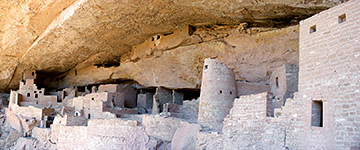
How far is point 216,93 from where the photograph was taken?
1144cm

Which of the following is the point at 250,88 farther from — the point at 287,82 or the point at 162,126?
the point at 162,126

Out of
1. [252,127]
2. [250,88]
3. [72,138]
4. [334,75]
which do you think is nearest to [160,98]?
[72,138]

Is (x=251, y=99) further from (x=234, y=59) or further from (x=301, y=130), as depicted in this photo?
(x=234, y=59)

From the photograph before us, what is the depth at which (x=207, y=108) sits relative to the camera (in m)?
11.4

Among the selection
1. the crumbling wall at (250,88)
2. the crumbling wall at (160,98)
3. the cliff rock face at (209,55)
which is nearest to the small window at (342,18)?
the crumbling wall at (250,88)

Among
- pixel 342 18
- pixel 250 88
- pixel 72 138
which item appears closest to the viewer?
pixel 342 18

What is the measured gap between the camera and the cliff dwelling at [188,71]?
6.55 metres

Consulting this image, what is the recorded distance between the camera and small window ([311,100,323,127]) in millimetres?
6645

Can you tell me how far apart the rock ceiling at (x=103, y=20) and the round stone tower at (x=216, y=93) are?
2491 millimetres

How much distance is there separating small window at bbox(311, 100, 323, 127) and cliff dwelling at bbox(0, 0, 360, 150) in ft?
0.07

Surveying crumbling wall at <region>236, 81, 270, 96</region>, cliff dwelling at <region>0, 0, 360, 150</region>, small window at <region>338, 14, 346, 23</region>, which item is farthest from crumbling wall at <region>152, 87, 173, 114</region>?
small window at <region>338, 14, 346, 23</region>

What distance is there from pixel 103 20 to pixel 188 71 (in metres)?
5.53

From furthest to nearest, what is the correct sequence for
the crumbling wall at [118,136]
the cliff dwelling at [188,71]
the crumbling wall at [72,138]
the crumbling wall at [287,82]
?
the crumbling wall at [72,138], the crumbling wall at [118,136], the crumbling wall at [287,82], the cliff dwelling at [188,71]

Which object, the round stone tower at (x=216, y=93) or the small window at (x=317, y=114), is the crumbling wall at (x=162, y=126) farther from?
the small window at (x=317, y=114)
